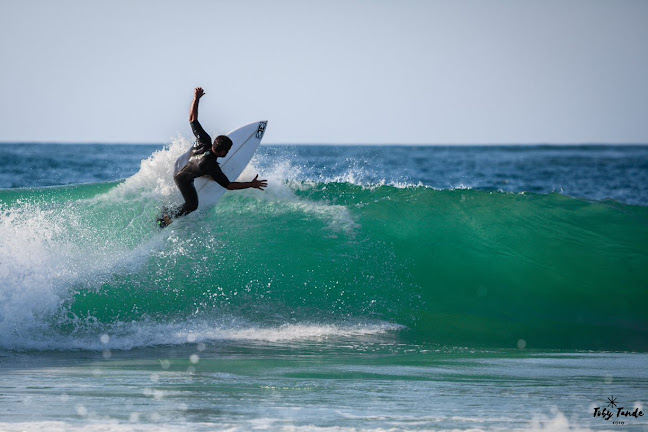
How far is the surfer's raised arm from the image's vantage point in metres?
8.01

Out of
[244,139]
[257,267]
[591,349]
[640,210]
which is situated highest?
[244,139]

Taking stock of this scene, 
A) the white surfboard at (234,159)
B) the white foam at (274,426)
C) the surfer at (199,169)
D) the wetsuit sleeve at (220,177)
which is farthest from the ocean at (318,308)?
the wetsuit sleeve at (220,177)

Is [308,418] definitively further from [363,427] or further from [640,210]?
[640,210]

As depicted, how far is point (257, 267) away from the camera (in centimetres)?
931

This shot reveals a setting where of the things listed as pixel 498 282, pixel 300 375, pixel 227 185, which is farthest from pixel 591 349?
pixel 227 185

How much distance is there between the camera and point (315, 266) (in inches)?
372

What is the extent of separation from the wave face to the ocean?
0.09ft

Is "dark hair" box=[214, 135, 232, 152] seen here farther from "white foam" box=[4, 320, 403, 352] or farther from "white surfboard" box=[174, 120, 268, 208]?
"white foam" box=[4, 320, 403, 352]

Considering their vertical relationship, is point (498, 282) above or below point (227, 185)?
below

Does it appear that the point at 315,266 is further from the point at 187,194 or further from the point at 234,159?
the point at 187,194

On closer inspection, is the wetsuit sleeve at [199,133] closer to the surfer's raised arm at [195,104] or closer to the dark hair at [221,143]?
the surfer's raised arm at [195,104]

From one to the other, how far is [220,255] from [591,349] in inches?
177

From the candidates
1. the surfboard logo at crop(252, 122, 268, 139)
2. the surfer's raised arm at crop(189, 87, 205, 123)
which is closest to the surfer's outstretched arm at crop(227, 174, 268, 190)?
the surfer's raised arm at crop(189, 87, 205, 123)

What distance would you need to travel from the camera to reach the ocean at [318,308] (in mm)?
4992
